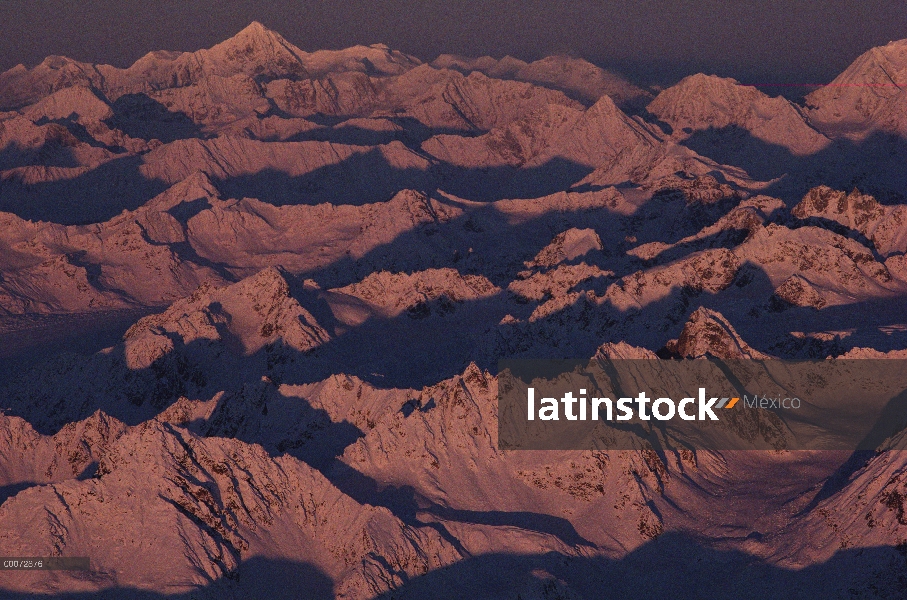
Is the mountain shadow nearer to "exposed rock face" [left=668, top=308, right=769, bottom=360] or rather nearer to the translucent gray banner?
the translucent gray banner

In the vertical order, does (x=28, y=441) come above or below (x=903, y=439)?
below

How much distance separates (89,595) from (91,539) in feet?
21.4

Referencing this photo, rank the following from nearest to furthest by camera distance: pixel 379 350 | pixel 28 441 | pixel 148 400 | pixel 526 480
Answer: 1. pixel 526 480
2. pixel 28 441
3. pixel 148 400
4. pixel 379 350

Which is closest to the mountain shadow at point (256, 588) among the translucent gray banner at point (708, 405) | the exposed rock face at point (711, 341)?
the translucent gray banner at point (708, 405)

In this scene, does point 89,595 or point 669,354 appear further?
point 669,354

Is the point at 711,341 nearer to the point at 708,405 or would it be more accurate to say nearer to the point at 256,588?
the point at 708,405

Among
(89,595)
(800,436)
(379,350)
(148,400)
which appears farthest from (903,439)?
(148,400)

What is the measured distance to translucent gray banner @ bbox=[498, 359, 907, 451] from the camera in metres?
117

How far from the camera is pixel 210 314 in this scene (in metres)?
195

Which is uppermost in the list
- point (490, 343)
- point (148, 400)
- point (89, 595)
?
point (89, 595)

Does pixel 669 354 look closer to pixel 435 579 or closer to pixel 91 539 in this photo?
pixel 435 579

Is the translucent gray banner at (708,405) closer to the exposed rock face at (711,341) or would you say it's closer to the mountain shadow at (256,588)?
the exposed rock face at (711,341)

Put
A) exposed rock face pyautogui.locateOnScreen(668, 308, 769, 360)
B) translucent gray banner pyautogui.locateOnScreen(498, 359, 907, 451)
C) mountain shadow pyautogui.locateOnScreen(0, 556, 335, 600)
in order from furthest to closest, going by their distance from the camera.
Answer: exposed rock face pyautogui.locateOnScreen(668, 308, 769, 360), translucent gray banner pyautogui.locateOnScreen(498, 359, 907, 451), mountain shadow pyautogui.locateOnScreen(0, 556, 335, 600)

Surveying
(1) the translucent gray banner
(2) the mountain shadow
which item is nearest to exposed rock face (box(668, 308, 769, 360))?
(1) the translucent gray banner
